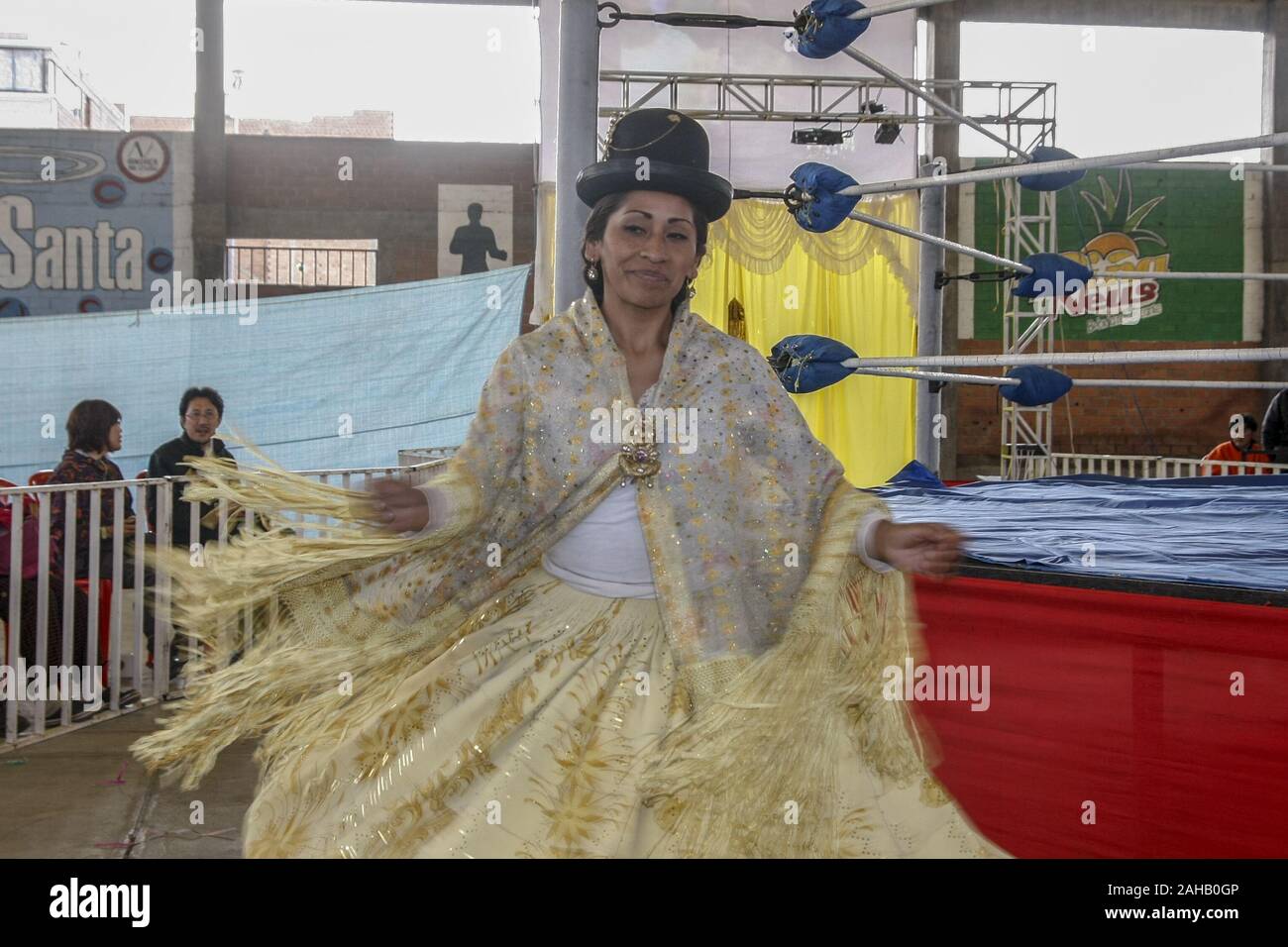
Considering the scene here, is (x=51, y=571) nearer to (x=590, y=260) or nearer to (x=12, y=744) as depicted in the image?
(x=12, y=744)

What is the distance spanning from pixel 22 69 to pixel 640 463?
46.6 ft

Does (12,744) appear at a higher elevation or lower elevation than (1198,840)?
lower

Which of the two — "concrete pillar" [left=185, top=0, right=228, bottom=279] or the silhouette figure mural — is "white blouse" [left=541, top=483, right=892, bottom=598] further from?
"concrete pillar" [left=185, top=0, right=228, bottom=279]

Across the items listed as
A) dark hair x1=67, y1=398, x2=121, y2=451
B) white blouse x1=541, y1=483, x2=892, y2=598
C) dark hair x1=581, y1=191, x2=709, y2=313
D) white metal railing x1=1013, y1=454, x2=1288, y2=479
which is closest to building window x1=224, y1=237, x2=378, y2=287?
white metal railing x1=1013, y1=454, x2=1288, y2=479

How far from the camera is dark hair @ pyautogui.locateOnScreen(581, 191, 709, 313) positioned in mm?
1831

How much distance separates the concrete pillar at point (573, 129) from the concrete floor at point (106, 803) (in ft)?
5.57

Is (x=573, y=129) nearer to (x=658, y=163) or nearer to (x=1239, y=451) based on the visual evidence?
(x=658, y=163)

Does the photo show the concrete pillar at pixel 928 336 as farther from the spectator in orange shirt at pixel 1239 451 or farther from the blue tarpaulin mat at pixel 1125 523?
the spectator in orange shirt at pixel 1239 451

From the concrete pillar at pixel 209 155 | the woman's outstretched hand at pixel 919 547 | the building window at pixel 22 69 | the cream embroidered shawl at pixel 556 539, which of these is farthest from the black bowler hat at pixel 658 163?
the building window at pixel 22 69

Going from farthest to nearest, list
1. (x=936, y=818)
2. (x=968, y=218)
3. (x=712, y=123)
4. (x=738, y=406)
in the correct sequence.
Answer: (x=968, y=218), (x=712, y=123), (x=738, y=406), (x=936, y=818)

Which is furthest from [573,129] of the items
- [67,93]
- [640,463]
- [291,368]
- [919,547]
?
[67,93]
